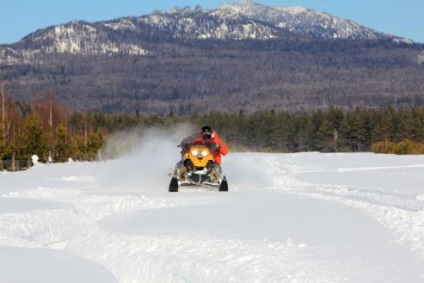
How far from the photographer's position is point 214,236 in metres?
10.7

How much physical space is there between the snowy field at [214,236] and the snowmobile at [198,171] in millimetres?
904

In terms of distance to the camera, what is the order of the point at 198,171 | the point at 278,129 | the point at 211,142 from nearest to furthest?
the point at 198,171 → the point at 211,142 → the point at 278,129

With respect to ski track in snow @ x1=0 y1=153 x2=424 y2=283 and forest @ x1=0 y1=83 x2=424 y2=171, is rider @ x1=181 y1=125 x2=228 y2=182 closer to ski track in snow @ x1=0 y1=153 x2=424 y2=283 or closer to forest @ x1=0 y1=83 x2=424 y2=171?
ski track in snow @ x1=0 y1=153 x2=424 y2=283

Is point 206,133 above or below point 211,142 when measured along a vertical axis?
above

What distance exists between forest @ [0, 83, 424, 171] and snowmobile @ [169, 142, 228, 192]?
116ft

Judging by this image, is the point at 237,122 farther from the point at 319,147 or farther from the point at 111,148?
the point at 111,148

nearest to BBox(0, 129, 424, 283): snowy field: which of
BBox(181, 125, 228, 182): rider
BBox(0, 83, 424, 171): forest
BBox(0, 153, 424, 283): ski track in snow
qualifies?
BBox(0, 153, 424, 283): ski track in snow

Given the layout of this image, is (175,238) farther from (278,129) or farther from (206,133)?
(278,129)

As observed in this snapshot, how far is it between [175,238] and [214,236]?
24.9 inches

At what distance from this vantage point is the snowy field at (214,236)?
28.0ft

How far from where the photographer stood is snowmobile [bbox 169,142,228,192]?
20.0m

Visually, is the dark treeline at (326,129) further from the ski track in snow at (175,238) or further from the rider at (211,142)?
the ski track in snow at (175,238)

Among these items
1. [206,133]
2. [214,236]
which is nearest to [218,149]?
[206,133]

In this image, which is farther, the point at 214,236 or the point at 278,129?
the point at 278,129
